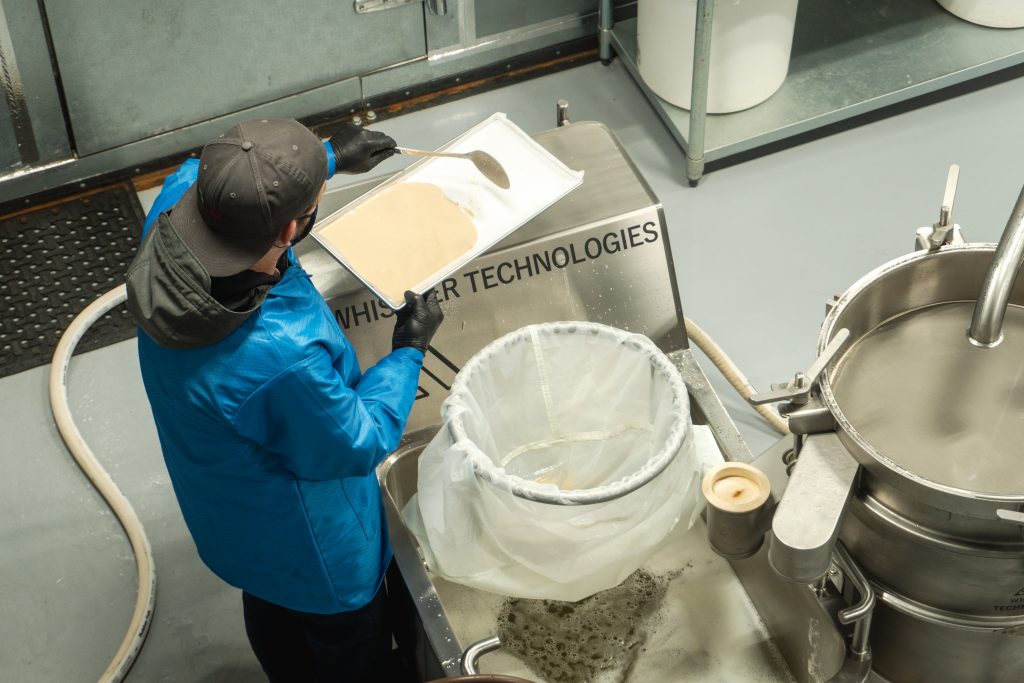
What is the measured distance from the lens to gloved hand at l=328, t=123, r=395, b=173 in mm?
1848

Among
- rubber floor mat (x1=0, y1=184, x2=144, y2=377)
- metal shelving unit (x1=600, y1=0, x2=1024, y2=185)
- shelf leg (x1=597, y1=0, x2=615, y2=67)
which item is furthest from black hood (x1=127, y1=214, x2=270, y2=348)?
shelf leg (x1=597, y1=0, x2=615, y2=67)

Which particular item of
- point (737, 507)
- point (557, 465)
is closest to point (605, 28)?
point (557, 465)

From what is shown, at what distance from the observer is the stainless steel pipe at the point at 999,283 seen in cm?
126

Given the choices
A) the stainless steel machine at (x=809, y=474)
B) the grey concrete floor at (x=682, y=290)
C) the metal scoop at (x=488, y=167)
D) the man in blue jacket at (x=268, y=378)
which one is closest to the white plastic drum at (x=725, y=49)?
the grey concrete floor at (x=682, y=290)

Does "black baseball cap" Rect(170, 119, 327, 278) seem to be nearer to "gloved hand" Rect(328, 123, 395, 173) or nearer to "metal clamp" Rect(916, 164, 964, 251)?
"gloved hand" Rect(328, 123, 395, 173)

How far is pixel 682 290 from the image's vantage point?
282cm

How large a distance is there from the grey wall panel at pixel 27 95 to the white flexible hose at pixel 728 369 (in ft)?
5.40

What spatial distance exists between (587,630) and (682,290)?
46.0 inches

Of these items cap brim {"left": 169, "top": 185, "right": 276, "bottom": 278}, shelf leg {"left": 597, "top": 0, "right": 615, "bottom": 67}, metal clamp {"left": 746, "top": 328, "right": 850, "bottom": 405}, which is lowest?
shelf leg {"left": 597, "top": 0, "right": 615, "bottom": 67}

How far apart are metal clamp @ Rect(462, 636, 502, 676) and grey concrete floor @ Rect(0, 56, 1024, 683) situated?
2.77ft

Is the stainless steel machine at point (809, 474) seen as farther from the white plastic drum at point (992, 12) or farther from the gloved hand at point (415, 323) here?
the white plastic drum at point (992, 12)

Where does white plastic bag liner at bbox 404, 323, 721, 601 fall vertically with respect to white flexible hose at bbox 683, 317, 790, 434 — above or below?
above

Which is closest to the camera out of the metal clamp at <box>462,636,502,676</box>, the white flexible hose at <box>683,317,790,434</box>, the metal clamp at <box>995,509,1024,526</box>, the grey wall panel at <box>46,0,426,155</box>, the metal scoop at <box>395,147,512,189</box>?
the metal clamp at <box>995,509,1024,526</box>

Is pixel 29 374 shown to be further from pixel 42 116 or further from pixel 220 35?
pixel 220 35
